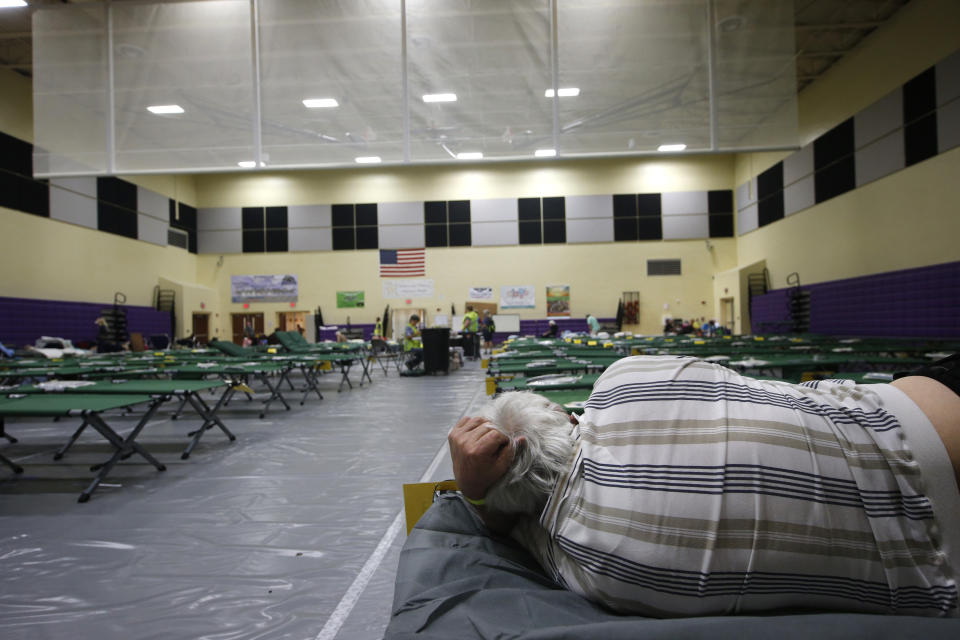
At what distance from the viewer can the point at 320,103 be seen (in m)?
9.21

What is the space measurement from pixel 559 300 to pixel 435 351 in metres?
8.94

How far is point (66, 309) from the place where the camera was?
13102mm

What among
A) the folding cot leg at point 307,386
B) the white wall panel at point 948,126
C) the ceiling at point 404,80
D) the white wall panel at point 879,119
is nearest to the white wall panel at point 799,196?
the white wall panel at point 879,119

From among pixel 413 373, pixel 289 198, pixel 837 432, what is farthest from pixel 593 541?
pixel 289 198

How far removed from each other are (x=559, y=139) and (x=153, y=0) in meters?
7.78

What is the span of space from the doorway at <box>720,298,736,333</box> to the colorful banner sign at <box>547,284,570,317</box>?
542cm

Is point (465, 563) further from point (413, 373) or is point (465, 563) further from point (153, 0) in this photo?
point (153, 0)

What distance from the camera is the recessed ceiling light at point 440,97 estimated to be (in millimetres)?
→ 9055

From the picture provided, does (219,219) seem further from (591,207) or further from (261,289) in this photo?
(591,207)

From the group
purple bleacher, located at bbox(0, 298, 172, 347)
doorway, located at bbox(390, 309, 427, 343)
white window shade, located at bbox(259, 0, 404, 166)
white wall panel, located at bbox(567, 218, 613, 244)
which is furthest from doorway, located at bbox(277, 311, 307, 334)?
white window shade, located at bbox(259, 0, 404, 166)

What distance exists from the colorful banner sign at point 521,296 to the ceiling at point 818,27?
33.9 feet

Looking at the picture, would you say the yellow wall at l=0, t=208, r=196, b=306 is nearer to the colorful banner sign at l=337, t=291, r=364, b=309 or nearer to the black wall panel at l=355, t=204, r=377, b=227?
the colorful banner sign at l=337, t=291, r=364, b=309

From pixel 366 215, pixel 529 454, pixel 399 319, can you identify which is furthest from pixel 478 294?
pixel 529 454

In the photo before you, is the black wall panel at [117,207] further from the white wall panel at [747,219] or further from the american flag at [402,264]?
the white wall panel at [747,219]
